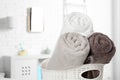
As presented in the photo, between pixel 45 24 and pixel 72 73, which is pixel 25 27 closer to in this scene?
pixel 45 24

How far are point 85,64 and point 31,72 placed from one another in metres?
1.97

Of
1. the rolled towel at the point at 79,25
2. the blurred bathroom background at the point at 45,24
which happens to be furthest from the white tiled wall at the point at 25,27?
the rolled towel at the point at 79,25

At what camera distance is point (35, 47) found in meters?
2.74

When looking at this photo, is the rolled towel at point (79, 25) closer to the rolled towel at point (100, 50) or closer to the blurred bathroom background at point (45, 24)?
the rolled towel at point (100, 50)

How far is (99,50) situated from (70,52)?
0.23 feet

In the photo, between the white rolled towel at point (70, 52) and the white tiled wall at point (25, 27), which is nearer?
the white rolled towel at point (70, 52)

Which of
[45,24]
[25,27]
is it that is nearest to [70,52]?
[25,27]

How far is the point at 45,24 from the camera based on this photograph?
2814 millimetres

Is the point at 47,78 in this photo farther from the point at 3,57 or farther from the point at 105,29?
the point at 105,29

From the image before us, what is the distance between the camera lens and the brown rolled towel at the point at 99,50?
0.48 metres

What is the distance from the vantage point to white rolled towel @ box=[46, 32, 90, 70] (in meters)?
0.47

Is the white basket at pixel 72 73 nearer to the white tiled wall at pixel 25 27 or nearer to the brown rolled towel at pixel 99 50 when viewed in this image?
the brown rolled towel at pixel 99 50

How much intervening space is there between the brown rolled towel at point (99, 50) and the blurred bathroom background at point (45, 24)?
204 cm

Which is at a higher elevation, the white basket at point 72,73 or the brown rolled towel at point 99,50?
the brown rolled towel at point 99,50
